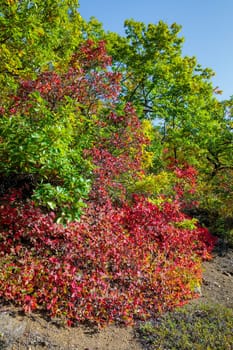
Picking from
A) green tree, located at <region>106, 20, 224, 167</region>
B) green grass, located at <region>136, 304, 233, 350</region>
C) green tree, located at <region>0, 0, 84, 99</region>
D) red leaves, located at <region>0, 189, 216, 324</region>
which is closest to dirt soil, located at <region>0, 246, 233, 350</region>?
red leaves, located at <region>0, 189, 216, 324</region>

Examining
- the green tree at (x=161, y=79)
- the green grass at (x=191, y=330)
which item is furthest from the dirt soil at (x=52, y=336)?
the green tree at (x=161, y=79)

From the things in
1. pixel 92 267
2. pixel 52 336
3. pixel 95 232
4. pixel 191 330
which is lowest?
pixel 52 336

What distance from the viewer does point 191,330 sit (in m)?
4.50

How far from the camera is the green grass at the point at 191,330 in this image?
13.5 feet

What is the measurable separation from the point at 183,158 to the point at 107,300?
29.9ft

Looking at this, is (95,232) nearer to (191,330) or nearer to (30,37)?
(191,330)

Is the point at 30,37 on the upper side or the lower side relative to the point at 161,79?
lower

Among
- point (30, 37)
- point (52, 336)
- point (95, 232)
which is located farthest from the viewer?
point (30, 37)

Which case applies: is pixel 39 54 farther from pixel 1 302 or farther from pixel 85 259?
pixel 1 302

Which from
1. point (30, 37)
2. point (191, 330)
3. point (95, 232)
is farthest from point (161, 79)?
point (191, 330)

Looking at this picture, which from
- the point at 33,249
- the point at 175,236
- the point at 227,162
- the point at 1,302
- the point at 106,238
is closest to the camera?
the point at 1,302

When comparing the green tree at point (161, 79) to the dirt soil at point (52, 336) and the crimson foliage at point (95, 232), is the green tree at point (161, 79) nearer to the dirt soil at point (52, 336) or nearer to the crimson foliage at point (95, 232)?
the crimson foliage at point (95, 232)

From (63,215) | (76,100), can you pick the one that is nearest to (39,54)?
(76,100)

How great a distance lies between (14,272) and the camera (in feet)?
14.8
